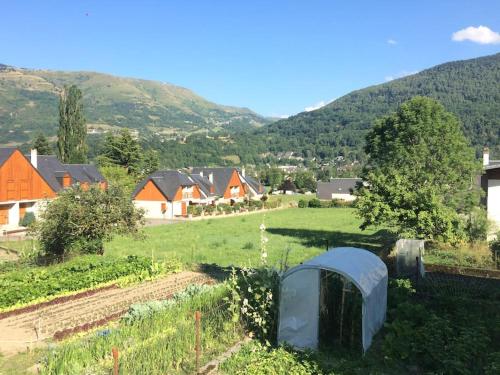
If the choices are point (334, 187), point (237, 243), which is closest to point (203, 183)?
point (334, 187)

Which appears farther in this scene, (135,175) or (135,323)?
(135,175)

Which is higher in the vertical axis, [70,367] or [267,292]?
[267,292]

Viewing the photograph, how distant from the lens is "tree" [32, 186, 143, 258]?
17.9 meters

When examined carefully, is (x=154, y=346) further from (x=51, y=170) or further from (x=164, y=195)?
(x=164, y=195)

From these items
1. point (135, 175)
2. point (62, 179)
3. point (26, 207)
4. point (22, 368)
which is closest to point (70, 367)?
point (22, 368)

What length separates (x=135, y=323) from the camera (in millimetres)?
9445

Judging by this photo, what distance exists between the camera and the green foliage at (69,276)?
43.6ft

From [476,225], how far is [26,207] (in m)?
36.4

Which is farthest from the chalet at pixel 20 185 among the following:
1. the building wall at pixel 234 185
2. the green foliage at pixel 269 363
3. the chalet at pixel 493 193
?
A: the green foliage at pixel 269 363

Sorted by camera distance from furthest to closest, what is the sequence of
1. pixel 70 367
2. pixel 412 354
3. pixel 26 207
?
pixel 26 207, pixel 412 354, pixel 70 367

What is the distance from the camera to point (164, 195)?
A: 177 ft

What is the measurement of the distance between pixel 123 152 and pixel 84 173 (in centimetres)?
1554

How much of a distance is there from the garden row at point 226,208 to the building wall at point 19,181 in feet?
53.3

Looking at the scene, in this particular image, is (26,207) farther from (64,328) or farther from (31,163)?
(64,328)
